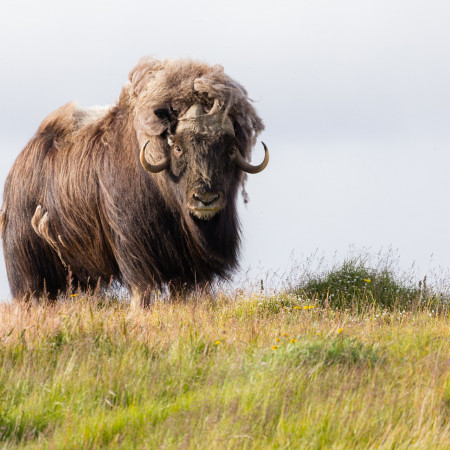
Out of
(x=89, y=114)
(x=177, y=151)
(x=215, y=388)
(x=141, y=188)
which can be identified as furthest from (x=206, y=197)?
(x=215, y=388)

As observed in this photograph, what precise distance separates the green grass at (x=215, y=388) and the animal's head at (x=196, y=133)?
1512 millimetres

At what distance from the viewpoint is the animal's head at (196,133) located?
6719 millimetres

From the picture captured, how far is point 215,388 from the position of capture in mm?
4129

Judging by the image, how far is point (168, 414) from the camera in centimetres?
382

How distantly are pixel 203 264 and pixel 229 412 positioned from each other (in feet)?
12.2

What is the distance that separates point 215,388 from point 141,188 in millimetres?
3363

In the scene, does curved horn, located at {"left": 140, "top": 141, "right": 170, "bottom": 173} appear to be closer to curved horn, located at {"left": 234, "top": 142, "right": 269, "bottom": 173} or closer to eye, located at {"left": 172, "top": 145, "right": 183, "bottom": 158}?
eye, located at {"left": 172, "top": 145, "right": 183, "bottom": 158}

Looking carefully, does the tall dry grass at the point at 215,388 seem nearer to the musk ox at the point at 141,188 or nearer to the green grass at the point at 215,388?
the green grass at the point at 215,388

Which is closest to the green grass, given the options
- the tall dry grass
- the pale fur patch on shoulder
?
the tall dry grass

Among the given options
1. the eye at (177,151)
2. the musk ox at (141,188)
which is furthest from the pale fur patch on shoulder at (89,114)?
the eye at (177,151)

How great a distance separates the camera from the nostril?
6680 mm

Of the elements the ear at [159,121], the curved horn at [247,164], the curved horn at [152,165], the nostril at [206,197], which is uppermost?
the ear at [159,121]

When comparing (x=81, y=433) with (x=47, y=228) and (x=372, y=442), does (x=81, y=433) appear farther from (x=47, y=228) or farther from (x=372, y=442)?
(x=47, y=228)

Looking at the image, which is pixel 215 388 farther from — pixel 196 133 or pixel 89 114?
pixel 89 114
